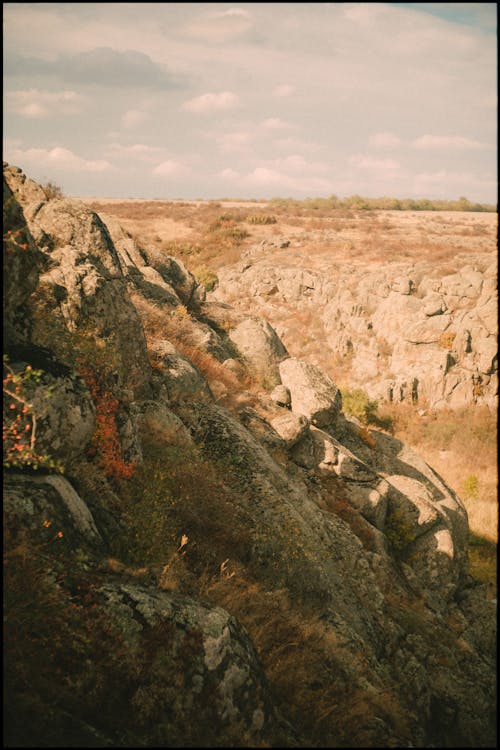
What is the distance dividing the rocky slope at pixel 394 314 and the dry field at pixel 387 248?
1329 millimetres

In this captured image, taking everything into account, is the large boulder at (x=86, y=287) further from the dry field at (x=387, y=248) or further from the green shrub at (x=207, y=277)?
the green shrub at (x=207, y=277)

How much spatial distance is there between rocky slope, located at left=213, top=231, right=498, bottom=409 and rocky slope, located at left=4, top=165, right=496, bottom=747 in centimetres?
1622

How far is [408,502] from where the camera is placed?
13.4m

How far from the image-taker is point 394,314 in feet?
112

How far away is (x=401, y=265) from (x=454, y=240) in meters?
12.8

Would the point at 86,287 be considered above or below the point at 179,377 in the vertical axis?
above

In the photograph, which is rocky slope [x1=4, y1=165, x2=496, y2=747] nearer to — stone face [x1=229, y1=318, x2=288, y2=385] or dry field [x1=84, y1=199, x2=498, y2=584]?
stone face [x1=229, y1=318, x2=288, y2=385]

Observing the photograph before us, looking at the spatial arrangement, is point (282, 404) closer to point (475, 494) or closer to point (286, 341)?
point (475, 494)

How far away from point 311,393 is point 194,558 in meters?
9.21

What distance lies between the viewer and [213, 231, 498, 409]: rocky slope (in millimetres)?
29531

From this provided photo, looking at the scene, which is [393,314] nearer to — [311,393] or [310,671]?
[311,393]

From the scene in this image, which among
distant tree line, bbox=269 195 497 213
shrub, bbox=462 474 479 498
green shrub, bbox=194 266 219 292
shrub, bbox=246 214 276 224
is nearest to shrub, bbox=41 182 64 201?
shrub, bbox=462 474 479 498

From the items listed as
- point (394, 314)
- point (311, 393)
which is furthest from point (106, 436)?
point (394, 314)

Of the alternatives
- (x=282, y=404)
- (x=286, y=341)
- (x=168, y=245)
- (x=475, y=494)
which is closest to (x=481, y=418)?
(x=475, y=494)
